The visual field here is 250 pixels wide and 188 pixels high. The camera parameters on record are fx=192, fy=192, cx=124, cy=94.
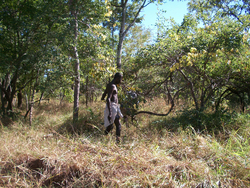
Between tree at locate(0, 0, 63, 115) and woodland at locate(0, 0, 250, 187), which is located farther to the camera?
tree at locate(0, 0, 63, 115)

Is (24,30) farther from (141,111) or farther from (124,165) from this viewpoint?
(124,165)

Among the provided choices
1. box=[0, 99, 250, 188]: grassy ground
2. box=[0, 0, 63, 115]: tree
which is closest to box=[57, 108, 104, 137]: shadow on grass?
box=[0, 99, 250, 188]: grassy ground

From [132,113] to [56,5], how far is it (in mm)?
4530

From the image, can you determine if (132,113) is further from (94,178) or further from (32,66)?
(32,66)

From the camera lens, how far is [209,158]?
3453mm

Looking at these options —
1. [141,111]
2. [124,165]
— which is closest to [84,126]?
[141,111]

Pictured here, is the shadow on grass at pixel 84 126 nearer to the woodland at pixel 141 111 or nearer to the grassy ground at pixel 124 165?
the woodland at pixel 141 111

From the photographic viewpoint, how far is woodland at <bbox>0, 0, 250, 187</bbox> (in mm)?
3203

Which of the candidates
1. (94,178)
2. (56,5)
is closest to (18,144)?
(94,178)

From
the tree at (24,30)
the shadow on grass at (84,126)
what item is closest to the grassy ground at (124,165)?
the shadow on grass at (84,126)

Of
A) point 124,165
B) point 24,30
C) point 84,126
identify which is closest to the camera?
point 124,165

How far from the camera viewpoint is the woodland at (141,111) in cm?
320

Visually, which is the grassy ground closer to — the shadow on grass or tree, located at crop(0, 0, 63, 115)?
the shadow on grass

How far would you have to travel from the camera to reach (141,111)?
262 inches
